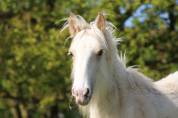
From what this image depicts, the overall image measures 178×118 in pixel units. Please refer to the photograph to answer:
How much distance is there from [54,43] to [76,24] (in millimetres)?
11831

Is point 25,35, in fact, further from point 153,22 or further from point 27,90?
point 153,22

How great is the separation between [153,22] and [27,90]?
17.3 ft

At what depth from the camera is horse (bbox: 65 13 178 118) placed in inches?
287

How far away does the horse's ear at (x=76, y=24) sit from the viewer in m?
7.73

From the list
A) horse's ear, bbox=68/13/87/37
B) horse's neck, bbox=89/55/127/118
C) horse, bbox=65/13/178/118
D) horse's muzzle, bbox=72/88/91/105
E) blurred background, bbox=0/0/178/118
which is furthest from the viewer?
blurred background, bbox=0/0/178/118

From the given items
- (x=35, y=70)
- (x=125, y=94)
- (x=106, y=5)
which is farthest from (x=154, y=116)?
(x=35, y=70)

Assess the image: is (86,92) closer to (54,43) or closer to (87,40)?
(87,40)

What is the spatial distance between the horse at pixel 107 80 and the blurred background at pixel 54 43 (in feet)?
33.0

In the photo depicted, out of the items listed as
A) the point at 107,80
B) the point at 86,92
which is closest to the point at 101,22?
the point at 107,80

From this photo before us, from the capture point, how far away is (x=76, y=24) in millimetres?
7738

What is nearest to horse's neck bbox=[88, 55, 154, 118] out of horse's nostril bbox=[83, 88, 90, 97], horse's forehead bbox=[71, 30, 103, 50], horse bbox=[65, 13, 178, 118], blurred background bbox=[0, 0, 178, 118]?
horse bbox=[65, 13, 178, 118]

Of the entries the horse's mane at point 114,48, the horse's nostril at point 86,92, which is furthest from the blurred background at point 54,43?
the horse's nostril at point 86,92

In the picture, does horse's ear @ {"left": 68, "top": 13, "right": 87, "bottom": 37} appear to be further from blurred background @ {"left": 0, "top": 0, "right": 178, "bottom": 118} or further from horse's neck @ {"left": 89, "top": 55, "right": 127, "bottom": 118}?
blurred background @ {"left": 0, "top": 0, "right": 178, "bottom": 118}

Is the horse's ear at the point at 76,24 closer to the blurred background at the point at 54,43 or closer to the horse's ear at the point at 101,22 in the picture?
the horse's ear at the point at 101,22
